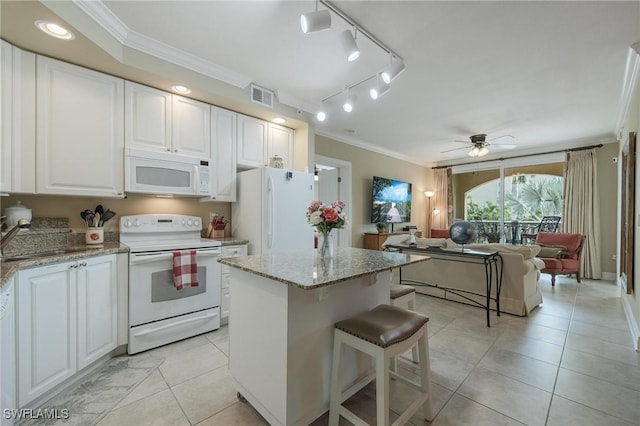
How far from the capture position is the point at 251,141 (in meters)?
3.29

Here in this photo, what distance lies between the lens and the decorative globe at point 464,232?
3129 mm

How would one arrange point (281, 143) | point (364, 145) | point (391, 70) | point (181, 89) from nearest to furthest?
1. point (391, 70)
2. point (181, 89)
3. point (281, 143)
4. point (364, 145)

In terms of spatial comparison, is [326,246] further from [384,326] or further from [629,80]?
[629,80]

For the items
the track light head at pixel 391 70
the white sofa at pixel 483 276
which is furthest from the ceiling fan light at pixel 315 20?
the white sofa at pixel 483 276

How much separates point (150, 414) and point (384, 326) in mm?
1490

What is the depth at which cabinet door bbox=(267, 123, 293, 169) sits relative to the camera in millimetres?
3486

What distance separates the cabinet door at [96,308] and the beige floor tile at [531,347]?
128 inches

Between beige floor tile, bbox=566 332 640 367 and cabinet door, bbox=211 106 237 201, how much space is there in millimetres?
3680

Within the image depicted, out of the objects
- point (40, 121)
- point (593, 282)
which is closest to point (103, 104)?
point (40, 121)

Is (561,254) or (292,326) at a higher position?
(292,326)

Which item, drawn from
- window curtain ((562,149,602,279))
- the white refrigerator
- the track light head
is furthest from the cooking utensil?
window curtain ((562,149,602,279))

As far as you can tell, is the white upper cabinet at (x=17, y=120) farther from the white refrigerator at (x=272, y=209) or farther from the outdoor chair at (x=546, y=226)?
the outdoor chair at (x=546, y=226)

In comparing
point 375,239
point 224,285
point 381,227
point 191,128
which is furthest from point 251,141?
point 381,227

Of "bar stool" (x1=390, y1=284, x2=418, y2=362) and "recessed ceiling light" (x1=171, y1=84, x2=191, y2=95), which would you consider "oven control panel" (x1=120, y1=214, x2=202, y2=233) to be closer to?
"recessed ceiling light" (x1=171, y1=84, x2=191, y2=95)
